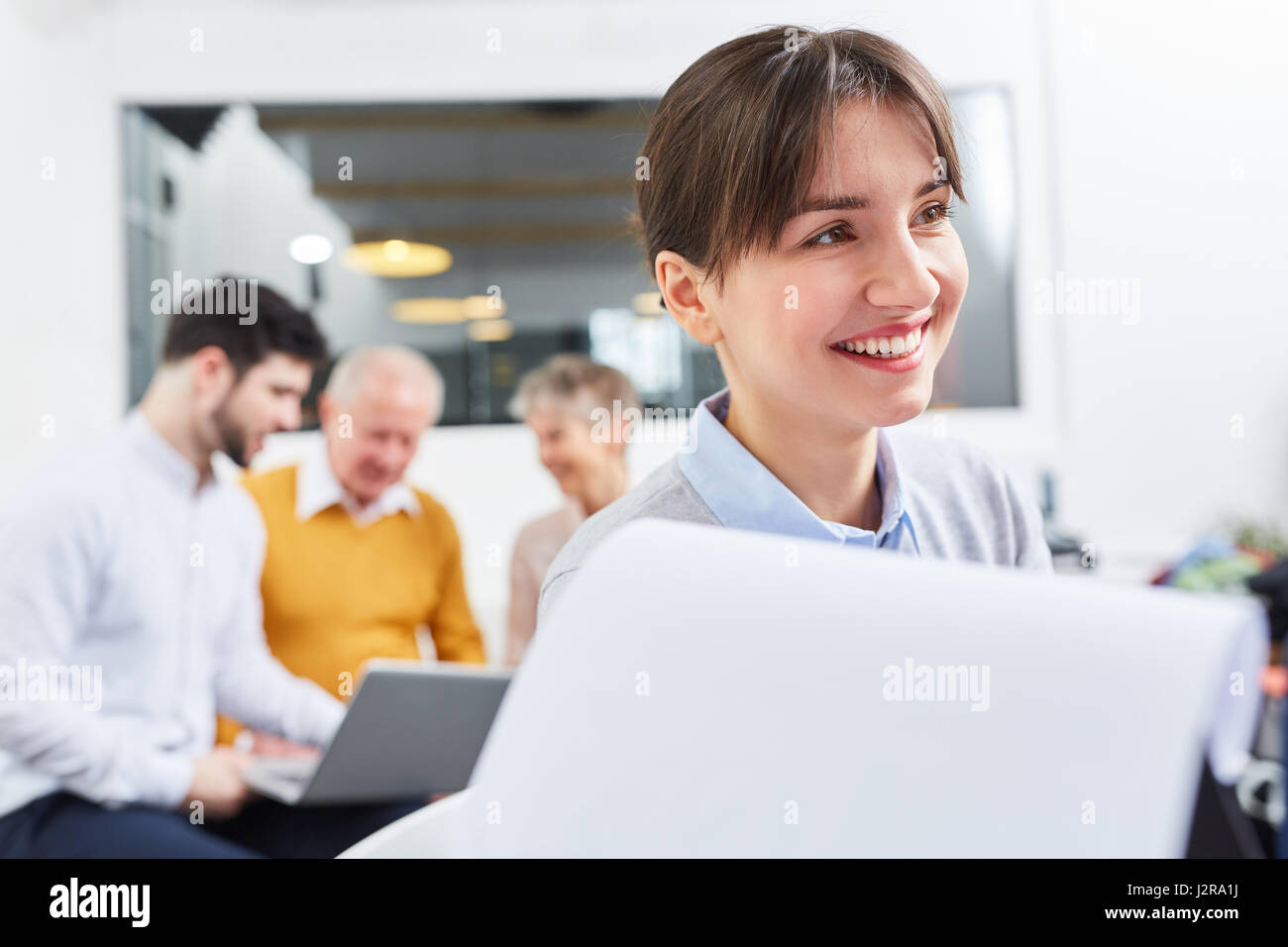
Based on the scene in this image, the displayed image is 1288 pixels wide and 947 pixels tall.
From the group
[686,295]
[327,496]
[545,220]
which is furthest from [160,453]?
[545,220]

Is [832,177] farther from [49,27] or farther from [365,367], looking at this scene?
[49,27]

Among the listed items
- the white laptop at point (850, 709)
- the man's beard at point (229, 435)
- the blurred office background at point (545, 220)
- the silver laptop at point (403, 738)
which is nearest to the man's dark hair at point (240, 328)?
the man's beard at point (229, 435)

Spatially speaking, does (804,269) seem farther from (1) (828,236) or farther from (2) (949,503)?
(2) (949,503)

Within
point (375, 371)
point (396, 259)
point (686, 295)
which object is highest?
point (396, 259)

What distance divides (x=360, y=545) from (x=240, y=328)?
0.48m

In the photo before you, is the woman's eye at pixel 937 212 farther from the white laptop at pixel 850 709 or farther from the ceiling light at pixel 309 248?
the ceiling light at pixel 309 248

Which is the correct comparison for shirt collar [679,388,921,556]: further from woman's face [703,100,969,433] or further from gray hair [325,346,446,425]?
gray hair [325,346,446,425]

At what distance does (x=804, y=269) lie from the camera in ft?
1.27

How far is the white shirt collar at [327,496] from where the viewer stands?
6.00 ft

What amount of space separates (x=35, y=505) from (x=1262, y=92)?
262 cm

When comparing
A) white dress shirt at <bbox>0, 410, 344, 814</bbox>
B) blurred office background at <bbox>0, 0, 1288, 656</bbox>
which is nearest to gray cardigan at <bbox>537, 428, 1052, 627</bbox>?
white dress shirt at <bbox>0, 410, 344, 814</bbox>

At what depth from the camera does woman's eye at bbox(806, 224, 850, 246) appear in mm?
373

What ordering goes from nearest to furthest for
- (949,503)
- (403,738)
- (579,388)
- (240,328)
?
(949,503) < (403,738) < (240,328) < (579,388)
